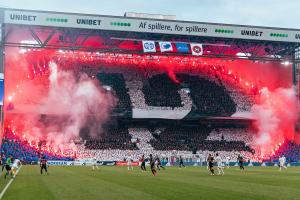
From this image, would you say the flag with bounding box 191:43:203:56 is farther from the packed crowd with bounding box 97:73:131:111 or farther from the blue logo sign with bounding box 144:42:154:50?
the packed crowd with bounding box 97:73:131:111

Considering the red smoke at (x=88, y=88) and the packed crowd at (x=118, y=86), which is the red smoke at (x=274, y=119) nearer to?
the red smoke at (x=88, y=88)

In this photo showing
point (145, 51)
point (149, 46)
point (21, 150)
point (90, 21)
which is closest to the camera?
point (90, 21)

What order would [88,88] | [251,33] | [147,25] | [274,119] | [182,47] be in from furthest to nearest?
[274,119] → [88,88] → [251,33] → [182,47] → [147,25]

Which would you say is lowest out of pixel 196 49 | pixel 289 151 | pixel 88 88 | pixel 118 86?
pixel 289 151

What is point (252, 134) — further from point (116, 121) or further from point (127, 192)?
point (127, 192)

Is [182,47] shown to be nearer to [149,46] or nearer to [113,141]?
[149,46]

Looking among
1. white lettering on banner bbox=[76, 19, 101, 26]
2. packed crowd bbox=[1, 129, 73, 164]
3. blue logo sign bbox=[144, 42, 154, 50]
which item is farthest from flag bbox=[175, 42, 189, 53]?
packed crowd bbox=[1, 129, 73, 164]

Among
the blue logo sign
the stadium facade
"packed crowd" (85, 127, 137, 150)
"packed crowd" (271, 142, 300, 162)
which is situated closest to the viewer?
the stadium facade

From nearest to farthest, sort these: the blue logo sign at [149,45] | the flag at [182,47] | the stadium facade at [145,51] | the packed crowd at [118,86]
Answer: the stadium facade at [145,51] → the blue logo sign at [149,45] → the flag at [182,47] → the packed crowd at [118,86]

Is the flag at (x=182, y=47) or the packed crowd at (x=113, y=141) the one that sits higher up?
the flag at (x=182, y=47)

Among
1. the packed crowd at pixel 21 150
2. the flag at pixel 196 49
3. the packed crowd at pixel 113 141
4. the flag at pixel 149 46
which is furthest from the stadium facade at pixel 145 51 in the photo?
the packed crowd at pixel 21 150

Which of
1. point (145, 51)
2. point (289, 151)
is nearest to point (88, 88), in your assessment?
point (145, 51)

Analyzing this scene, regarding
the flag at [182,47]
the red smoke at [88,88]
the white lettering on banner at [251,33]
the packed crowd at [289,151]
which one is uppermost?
the white lettering on banner at [251,33]

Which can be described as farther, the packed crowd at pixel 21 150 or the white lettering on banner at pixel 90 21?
the packed crowd at pixel 21 150
